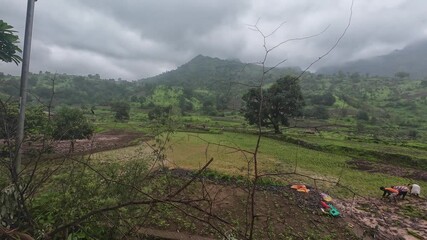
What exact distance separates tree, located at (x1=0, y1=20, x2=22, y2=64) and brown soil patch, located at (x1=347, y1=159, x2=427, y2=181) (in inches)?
698

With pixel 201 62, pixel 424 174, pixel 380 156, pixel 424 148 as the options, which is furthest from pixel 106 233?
pixel 201 62

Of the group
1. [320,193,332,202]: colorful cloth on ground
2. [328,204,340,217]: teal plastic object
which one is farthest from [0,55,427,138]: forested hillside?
[328,204,340,217]: teal plastic object

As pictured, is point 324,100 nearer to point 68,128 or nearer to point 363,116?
point 363,116

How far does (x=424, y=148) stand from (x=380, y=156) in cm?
680

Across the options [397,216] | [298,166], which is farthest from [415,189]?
[298,166]

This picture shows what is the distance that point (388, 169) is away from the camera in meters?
16.2

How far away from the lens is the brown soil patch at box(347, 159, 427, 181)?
49.7ft

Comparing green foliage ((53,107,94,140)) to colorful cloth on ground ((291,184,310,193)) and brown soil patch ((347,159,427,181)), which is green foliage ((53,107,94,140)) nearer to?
colorful cloth on ground ((291,184,310,193))

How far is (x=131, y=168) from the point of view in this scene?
5.22 metres

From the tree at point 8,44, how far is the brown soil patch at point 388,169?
17.7 m

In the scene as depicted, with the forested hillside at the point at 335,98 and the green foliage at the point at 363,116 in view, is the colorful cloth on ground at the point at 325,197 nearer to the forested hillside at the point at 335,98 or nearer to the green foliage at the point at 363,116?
the forested hillside at the point at 335,98

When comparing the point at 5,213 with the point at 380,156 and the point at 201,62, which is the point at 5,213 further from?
the point at 201,62

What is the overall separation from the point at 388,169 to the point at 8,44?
64.1 feet

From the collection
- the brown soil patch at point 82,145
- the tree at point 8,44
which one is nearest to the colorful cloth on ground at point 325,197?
the brown soil patch at point 82,145
